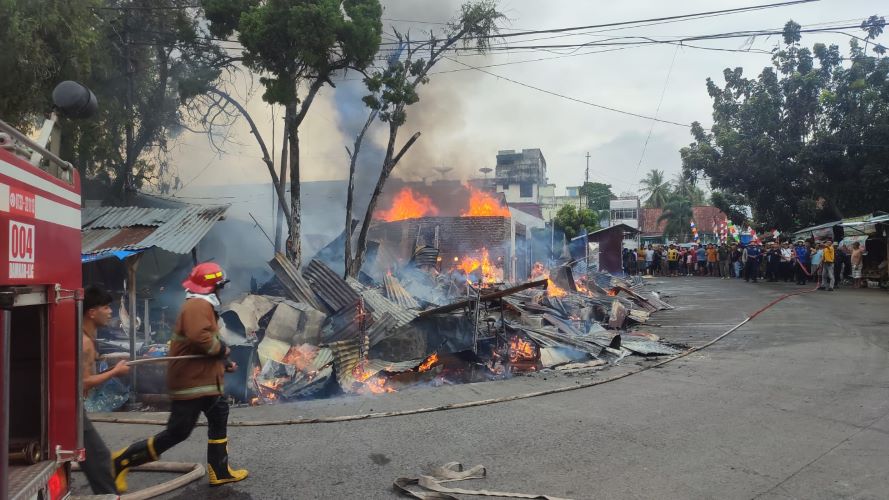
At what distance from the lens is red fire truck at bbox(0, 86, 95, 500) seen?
2200 millimetres

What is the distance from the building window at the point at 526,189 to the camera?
5662 centimetres

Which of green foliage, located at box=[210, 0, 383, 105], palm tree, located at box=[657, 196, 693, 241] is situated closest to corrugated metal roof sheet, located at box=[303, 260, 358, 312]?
green foliage, located at box=[210, 0, 383, 105]

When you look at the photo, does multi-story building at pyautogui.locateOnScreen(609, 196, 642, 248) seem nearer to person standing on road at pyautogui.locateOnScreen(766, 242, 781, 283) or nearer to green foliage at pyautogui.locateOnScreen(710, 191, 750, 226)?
green foliage at pyautogui.locateOnScreen(710, 191, 750, 226)

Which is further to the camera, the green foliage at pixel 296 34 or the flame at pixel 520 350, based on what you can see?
the green foliage at pixel 296 34

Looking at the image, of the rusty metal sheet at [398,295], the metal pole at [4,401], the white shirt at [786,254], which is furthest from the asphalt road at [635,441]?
the white shirt at [786,254]

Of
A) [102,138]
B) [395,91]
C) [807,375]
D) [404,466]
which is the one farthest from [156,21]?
[807,375]

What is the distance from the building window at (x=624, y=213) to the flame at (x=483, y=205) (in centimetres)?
4018

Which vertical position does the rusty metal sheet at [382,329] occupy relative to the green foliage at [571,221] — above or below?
below

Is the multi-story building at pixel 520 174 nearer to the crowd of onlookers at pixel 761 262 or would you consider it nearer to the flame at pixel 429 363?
the crowd of onlookers at pixel 761 262

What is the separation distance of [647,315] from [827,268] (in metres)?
9.11

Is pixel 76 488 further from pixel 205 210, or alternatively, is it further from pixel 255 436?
pixel 205 210

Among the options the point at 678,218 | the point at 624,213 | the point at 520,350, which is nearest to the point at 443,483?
the point at 520,350

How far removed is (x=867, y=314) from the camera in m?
12.4

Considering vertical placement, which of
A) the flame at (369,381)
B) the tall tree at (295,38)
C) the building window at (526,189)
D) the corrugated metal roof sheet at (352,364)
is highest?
the building window at (526,189)
